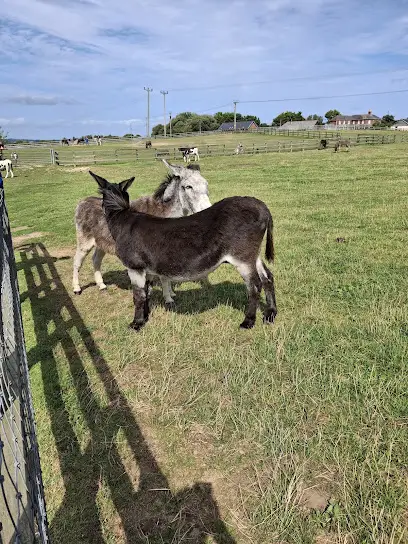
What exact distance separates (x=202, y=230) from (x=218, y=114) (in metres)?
120

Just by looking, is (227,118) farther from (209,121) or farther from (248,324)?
(248,324)

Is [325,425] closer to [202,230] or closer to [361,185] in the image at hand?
[202,230]

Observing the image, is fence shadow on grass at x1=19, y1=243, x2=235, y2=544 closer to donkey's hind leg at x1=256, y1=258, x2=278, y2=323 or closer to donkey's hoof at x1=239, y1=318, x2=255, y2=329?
donkey's hoof at x1=239, y1=318, x2=255, y2=329

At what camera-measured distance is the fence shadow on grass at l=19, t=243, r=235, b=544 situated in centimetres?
278

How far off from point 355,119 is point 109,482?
519 feet

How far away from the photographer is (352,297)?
239 inches

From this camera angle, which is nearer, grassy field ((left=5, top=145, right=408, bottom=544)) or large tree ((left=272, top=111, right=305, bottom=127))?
grassy field ((left=5, top=145, right=408, bottom=544))

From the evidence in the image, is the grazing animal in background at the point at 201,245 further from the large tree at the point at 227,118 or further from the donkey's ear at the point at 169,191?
the large tree at the point at 227,118

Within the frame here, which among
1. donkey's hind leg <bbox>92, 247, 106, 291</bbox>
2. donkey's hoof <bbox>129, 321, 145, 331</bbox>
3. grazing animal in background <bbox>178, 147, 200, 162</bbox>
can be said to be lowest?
donkey's hoof <bbox>129, 321, 145, 331</bbox>

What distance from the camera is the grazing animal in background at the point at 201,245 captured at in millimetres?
4973

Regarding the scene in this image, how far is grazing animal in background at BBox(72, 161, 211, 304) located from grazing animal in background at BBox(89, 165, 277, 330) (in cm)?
97

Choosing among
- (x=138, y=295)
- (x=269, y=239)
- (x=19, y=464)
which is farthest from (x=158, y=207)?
(x=19, y=464)

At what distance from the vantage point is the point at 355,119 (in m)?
139

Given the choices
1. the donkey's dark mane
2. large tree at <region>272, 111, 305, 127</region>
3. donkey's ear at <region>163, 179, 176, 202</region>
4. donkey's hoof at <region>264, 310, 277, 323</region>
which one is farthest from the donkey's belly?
large tree at <region>272, 111, 305, 127</region>
